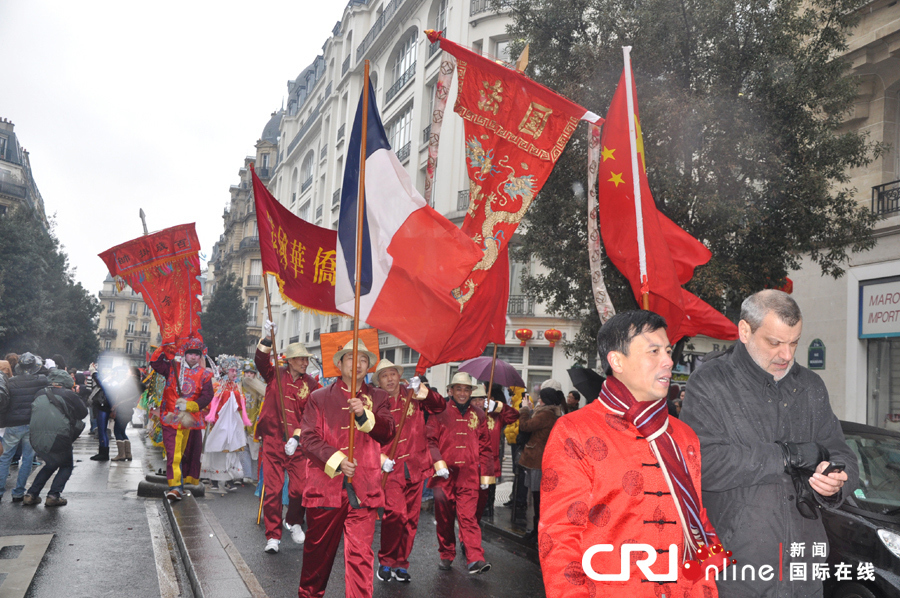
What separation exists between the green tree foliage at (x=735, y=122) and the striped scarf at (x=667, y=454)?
7.26 m

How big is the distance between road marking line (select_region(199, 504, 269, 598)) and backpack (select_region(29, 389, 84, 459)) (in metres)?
1.94

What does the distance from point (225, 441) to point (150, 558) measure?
5.20 meters

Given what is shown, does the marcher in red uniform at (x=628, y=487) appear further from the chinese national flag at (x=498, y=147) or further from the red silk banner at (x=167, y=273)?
the red silk banner at (x=167, y=273)

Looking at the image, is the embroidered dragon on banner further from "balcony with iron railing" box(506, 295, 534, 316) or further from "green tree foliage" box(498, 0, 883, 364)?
"balcony with iron railing" box(506, 295, 534, 316)

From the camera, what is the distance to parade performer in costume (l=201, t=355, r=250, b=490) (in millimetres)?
Answer: 12258

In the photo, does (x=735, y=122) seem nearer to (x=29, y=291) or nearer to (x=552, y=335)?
(x=552, y=335)

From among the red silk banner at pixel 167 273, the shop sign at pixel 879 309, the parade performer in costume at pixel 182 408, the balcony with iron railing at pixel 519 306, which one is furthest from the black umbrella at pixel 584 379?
the balcony with iron railing at pixel 519 306

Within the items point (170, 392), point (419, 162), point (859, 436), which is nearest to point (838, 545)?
point (859, 436)

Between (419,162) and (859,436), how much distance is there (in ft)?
82.3

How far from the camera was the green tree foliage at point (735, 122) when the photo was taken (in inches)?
392

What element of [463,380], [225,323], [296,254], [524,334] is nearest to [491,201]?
[296,254]

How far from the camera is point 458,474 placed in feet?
24.9

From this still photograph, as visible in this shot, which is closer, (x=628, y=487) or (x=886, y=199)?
(x=628, y=487)

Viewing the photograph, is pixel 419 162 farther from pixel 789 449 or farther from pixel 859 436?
pixel 789 449
